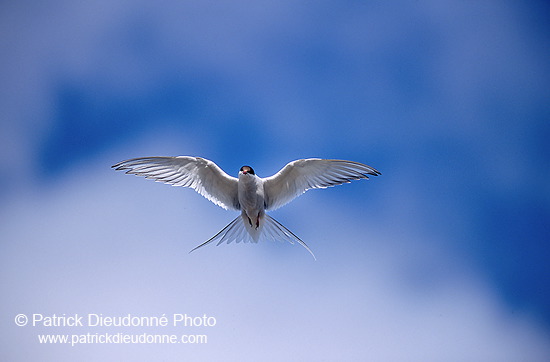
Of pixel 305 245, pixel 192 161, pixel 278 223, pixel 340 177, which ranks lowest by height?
pixel 305 245

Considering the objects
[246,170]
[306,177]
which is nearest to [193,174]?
[246,170]

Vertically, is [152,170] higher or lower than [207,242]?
higher

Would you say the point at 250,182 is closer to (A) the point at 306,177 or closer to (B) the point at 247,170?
(B) the point at 247,170

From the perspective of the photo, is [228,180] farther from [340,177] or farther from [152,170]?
[340,177]

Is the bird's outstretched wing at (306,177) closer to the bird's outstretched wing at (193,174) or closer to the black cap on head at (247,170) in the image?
the black cap on head at (247,170)

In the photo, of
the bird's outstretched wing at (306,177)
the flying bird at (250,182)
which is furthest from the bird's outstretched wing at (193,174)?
the bird's outstretched wing at (306,177)

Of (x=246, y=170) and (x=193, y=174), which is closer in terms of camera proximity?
(x=246, y=170)

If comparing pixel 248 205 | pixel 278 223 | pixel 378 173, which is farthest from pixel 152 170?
pixel 378 173
